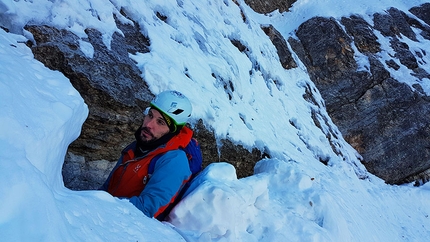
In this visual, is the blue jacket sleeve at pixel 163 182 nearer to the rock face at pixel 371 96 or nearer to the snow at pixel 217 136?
the snow at pixel 217 136

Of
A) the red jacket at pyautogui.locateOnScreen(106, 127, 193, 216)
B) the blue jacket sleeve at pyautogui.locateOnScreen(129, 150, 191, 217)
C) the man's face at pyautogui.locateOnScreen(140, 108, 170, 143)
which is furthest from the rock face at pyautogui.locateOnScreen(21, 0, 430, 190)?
the blue jacket sleeve at pyautogui.locateOnScreen(129, 150, 191, 217)

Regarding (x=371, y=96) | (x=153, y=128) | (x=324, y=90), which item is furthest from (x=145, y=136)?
(x=371, y=96)

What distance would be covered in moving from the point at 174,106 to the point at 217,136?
2.83 meters

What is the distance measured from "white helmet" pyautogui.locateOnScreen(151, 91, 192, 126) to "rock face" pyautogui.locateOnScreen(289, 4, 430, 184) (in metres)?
11.1

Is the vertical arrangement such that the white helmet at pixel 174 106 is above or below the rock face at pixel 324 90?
above

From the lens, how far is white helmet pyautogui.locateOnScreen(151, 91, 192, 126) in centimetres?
336

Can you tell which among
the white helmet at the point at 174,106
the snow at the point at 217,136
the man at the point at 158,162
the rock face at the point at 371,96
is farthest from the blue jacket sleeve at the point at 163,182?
the rock face at the point at 371,96

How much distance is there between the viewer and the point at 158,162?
3049 millimetres

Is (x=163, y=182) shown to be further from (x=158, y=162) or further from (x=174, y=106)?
(x=174, y=106)

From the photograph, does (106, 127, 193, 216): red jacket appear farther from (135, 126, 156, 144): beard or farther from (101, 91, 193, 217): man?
(135, 126, 156, 144): beard

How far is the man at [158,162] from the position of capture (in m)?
2.86

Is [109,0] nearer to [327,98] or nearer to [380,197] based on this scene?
[380,197]

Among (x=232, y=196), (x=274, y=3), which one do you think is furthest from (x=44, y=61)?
(x=274, y=3)

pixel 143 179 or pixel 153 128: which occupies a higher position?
pixel 153 128
